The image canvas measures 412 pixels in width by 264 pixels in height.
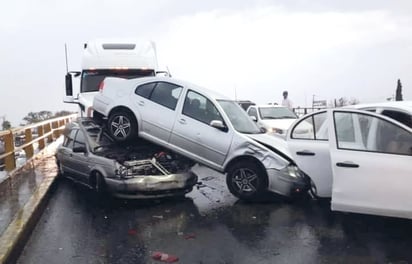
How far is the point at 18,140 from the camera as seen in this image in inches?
507

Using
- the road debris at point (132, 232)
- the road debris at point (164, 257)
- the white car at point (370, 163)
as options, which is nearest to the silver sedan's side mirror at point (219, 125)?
the white car at point (370, 163)

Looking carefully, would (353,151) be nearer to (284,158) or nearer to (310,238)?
(310,238)

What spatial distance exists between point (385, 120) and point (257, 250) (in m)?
2.37

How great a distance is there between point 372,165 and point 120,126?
16.9 feet

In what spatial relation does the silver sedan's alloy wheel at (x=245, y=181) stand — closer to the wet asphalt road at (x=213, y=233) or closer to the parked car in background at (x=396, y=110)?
the wet asphalt road at (x=213, y=233)

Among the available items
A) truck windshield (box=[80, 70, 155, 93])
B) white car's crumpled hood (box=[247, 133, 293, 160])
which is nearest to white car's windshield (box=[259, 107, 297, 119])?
truck windshield (box=[80, 70, 155, 93])

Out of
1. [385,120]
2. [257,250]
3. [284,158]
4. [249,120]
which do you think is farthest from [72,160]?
[385,120]

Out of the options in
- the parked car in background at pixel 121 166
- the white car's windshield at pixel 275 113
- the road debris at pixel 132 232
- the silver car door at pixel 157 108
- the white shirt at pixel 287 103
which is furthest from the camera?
the white shirt at pixel 287 103

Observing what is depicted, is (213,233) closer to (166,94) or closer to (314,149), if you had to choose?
(314,149)

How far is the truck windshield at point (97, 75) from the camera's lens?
A: 1422cm

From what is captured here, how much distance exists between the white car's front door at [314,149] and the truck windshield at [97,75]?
766 centimetres

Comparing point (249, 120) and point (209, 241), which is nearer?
point (209, 241)

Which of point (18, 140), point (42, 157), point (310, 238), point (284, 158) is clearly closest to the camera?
point (310, 238)

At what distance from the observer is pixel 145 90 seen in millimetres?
9609
